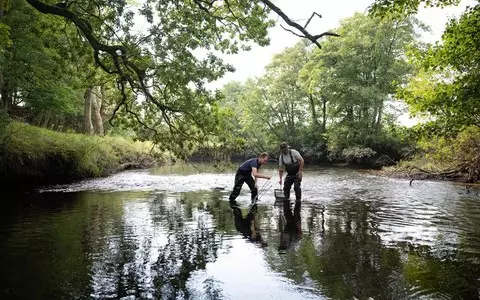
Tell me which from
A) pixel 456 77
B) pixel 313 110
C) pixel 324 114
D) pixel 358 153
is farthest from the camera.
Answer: pixel 313 110

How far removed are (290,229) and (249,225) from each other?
3.39 feet

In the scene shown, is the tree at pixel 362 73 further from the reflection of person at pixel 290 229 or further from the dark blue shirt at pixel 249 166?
the reflection of person at pixel 290 229

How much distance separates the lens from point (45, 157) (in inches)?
619

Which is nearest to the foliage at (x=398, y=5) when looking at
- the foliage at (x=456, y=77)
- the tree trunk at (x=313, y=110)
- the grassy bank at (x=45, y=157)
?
the foliage at (x=456, y=77)

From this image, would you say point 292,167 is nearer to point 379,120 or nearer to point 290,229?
point 290,229

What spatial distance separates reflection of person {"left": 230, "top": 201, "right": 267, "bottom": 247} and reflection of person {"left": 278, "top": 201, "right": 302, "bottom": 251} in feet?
1.40

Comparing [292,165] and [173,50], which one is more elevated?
[173,50]

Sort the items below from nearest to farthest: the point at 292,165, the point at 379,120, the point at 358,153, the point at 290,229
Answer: the point at 290,229 → the point at 292,165 → the point at 358,153 → the point at 379,120

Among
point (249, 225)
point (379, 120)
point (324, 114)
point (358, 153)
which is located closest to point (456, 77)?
point (249, 225)

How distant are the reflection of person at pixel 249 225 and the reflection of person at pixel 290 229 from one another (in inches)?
16.8

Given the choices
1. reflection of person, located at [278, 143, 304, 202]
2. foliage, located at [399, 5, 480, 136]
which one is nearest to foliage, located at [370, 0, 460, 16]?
foliage, located at [399, 5, 480, 136]

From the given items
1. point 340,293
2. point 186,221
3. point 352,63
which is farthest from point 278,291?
point 352,63

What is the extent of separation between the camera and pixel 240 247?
701 centimetres

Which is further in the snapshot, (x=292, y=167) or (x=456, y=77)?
(x=292, y=167)
